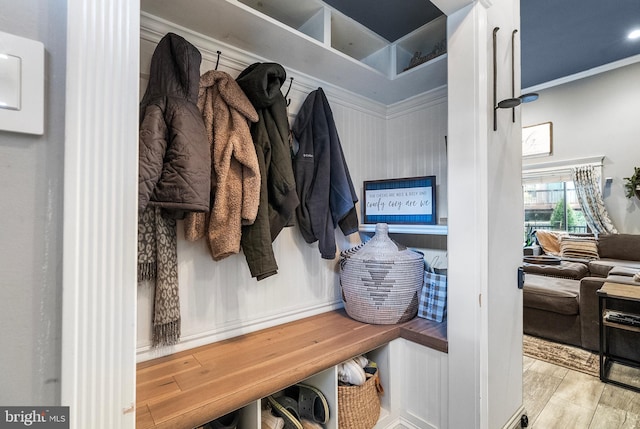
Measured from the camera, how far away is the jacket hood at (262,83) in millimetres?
1236

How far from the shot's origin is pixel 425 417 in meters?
1.36

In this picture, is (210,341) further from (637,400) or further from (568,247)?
(568,247)

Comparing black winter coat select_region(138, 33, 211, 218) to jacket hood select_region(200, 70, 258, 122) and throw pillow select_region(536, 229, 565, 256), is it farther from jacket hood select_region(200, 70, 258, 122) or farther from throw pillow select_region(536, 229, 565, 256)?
throw pillow select_region(536, 229, 565, 256)

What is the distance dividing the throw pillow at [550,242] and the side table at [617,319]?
296 cm

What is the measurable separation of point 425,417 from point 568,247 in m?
4.50

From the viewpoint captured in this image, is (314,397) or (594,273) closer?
(314,397)

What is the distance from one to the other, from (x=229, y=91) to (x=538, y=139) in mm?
5840

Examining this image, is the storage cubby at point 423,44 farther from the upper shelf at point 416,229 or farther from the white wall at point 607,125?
the white wall at point 607,125

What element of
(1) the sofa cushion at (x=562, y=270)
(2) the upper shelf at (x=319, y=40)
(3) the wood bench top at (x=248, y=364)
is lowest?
(1) the sofa cushion at (x=562, y=270)

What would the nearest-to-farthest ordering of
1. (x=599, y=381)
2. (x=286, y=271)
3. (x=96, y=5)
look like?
1. (x=96, y=5)
2. (x=286, y=271)
3. (x=599, y=381)

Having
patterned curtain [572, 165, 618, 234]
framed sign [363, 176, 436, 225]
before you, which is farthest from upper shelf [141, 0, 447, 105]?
patterned curtain [572, 165, 618, 234]

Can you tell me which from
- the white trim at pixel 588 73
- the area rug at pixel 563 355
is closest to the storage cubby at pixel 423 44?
the area rug at pixel 563 355

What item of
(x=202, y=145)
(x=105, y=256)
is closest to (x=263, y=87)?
(x=202, y=145)

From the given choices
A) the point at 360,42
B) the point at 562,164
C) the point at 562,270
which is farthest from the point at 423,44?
the point at 562,164
